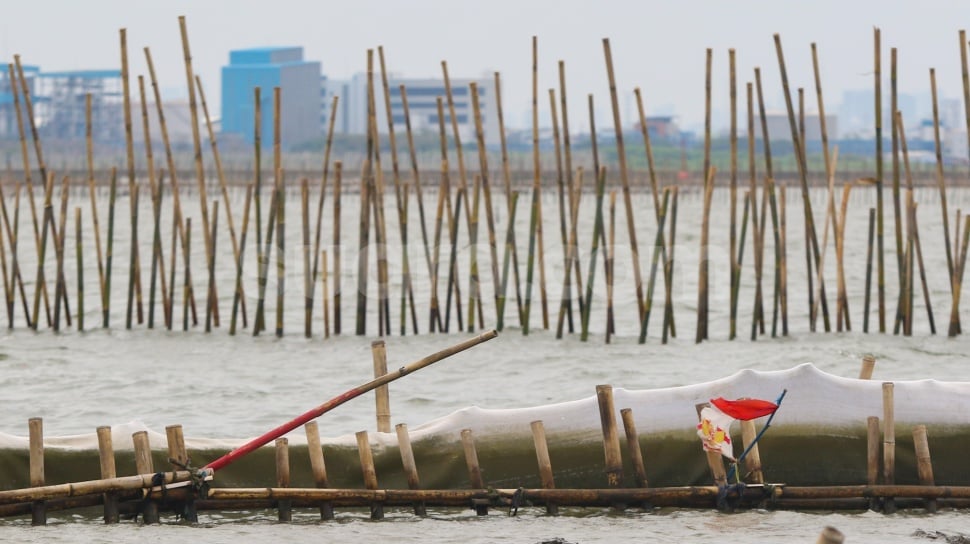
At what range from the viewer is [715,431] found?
17.3 ft

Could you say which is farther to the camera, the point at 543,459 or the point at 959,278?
the point at 959,278

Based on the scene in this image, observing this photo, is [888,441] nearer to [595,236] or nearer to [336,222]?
[595,236]

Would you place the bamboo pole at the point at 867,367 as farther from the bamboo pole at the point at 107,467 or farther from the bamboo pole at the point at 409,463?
the bamboo pole at the point at 107,467

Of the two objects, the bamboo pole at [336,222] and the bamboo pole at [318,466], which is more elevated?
the bamboo pole at [336,222]

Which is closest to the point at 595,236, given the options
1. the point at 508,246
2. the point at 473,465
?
the point at 508,246

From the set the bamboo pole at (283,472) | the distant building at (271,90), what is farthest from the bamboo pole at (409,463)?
the distant building at (271,90)

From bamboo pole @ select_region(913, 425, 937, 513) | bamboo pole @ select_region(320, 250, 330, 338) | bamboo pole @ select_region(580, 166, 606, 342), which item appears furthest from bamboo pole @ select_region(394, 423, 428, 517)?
bamboo pole @ select_region(320, 250, 330, 338)

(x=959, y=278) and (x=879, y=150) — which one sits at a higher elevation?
(x=879, y=150)

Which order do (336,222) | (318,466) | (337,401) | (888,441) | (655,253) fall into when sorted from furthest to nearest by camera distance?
1. (655,253)
2. (336,222)
3. (888,441)
4. (318,466)
5. (337,401)

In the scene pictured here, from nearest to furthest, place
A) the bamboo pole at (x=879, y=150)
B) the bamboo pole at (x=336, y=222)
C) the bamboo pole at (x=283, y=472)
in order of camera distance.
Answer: the bamboo pole at (x=283, y=472)
the bamboo pole at (x=879, y=150)
the bamboo pole at (x=336, y=222)

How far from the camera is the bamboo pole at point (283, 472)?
5.16m

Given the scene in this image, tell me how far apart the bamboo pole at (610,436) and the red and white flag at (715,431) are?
313mm

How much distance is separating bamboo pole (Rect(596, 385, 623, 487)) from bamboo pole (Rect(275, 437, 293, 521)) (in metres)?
1.12

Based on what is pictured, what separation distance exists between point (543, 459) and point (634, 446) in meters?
0.33
